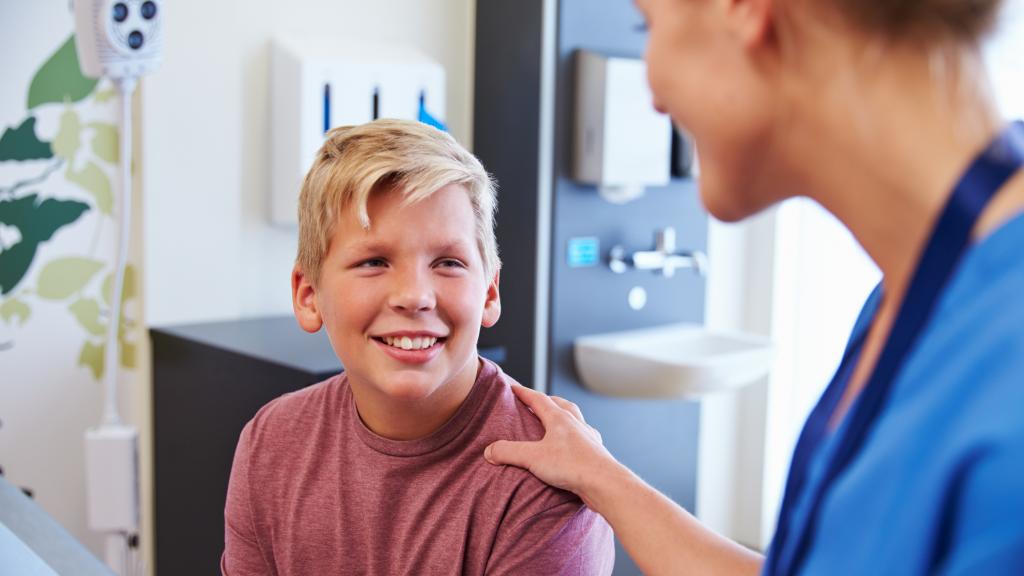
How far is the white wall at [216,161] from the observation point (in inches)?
92.5

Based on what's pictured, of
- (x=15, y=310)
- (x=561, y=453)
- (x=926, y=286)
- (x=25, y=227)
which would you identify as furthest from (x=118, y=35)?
(x=926, y=286)

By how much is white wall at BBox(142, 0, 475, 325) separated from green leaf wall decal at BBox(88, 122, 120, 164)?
0.09 meters

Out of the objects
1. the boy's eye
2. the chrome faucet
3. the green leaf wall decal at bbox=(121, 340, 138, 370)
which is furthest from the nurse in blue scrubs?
the chrome faucet

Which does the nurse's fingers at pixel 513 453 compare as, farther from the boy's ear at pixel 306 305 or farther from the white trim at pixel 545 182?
the white trim at pixel 545 182

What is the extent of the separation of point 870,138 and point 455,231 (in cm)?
66

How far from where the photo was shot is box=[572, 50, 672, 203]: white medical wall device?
8.70 ft

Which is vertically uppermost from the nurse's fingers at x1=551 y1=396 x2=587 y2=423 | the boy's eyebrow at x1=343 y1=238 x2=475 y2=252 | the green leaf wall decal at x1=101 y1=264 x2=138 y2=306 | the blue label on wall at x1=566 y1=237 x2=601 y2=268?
the boy's eyebrow at x1=343 y1=238 x2=475 y2=252

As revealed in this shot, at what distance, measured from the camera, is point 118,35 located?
6.35 feet

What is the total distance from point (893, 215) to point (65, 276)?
2.13 m

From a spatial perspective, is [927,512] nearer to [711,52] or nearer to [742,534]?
[711,52]

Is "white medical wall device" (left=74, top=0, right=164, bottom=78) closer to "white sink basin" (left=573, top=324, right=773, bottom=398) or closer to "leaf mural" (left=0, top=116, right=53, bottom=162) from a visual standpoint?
"leaf mural" (left=0, top=116, right=53, bottom=162)

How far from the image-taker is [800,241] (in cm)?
336

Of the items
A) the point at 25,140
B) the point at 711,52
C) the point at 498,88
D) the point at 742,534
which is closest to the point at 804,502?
the point at 711,52

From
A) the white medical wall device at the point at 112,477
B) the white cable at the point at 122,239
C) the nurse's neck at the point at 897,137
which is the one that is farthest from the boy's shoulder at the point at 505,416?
the white medical wall device at the point at 112,477
